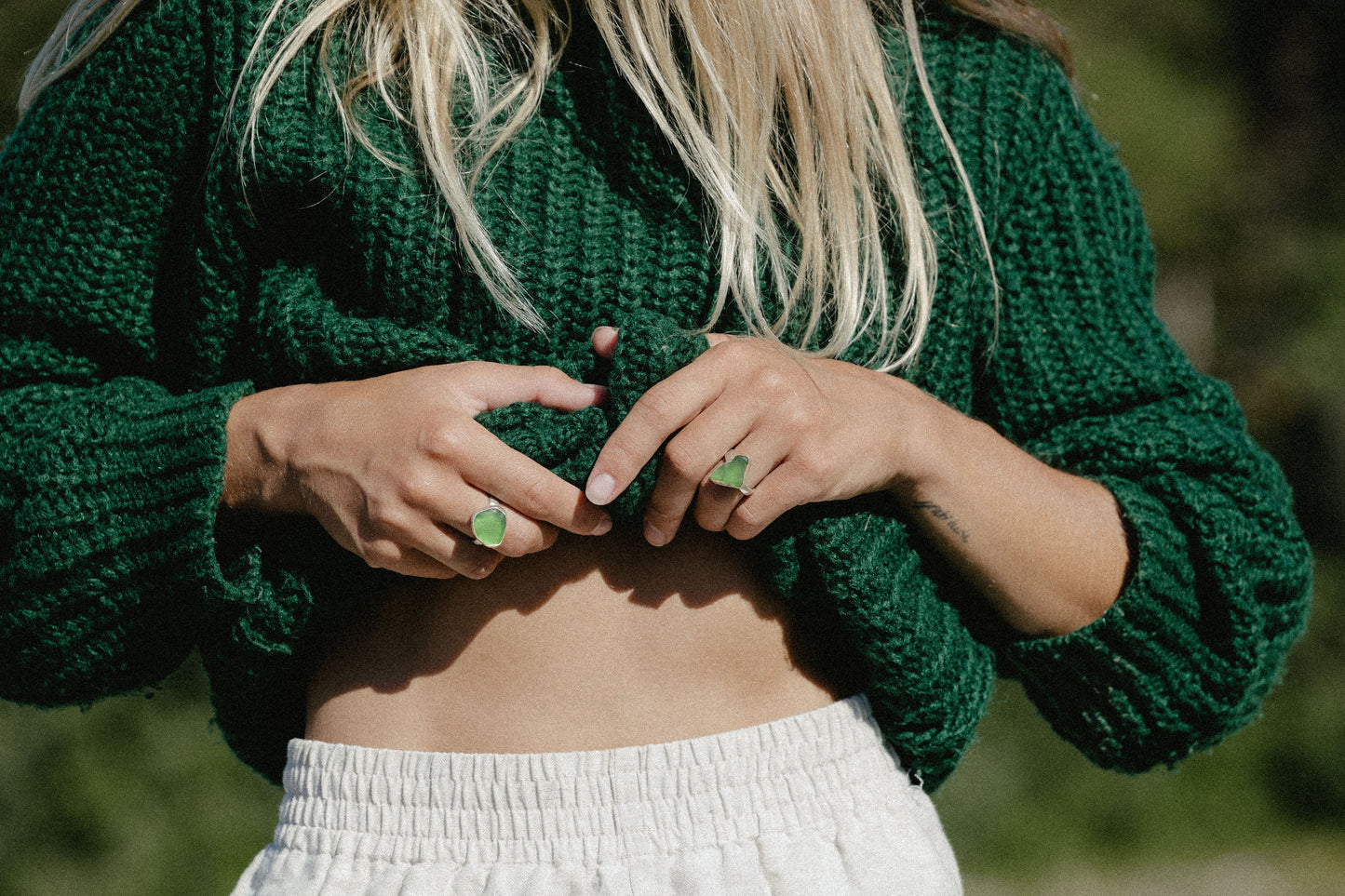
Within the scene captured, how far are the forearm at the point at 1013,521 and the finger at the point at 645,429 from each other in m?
0.25

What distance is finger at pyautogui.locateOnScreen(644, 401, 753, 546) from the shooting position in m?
1.06

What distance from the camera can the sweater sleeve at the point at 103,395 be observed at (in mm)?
1186

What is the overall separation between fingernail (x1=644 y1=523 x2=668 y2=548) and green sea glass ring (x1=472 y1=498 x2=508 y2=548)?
0.14 metres

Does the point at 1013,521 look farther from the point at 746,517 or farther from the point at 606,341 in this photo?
the point at 606,341

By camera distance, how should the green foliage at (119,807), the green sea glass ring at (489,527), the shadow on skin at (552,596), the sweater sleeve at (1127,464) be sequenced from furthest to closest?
the green foliage at (119,807) → the sweater sleeve at (1127,464) → the shadow on skin at (552,596) → the green sea glass ring at (489,527)

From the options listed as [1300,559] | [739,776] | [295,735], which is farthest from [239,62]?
[1300,559]

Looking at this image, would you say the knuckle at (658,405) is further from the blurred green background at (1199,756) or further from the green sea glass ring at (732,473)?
the blurred green background at (1199,756)

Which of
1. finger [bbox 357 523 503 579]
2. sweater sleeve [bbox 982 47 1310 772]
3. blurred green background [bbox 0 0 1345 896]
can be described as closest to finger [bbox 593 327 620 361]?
finger [bbox 357 523 503 579]

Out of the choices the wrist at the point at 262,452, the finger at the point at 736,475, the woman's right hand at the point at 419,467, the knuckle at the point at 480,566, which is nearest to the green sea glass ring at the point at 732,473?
the finger at the point at 736,475

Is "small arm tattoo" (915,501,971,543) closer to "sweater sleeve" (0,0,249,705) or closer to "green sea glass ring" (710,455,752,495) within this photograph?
"green sea glass ring" (710,455,752,495)

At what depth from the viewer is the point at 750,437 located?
1.09 meters

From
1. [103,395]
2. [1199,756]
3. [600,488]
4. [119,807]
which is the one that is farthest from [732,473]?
[1199,756]

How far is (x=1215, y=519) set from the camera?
1261mm

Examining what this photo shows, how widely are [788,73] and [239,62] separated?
57cm
